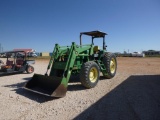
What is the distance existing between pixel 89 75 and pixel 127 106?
8.88 ft

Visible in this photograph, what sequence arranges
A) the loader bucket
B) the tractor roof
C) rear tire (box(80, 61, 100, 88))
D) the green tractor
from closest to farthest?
the loader bucket, the green tractor, rear tire (box(80, 61, 100, 88)), the tractor roof

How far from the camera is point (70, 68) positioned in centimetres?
812

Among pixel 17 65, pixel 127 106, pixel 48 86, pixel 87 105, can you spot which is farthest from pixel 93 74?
pixel 17 65

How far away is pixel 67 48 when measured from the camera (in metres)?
9.38

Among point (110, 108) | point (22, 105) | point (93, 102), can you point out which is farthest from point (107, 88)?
point (22, 105)

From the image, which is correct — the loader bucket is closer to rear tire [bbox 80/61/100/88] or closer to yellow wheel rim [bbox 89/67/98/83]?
rear tire [bbox 80/61/100/88]

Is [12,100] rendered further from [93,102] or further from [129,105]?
[129,105]

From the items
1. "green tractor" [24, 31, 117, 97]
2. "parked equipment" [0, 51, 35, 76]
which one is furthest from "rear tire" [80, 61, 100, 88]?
"parked equipment" [0, 51, 35, 76]

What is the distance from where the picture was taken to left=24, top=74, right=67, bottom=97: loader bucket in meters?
6.98

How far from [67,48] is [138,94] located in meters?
3.93

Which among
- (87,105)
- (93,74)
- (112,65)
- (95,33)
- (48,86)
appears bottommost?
(87,105)

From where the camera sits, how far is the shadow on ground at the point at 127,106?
207 inches

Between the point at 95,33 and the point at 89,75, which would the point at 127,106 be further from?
the point at 95,33

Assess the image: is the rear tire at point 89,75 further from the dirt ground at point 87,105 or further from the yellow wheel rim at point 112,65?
the yellow wheel rim at point 112,65
